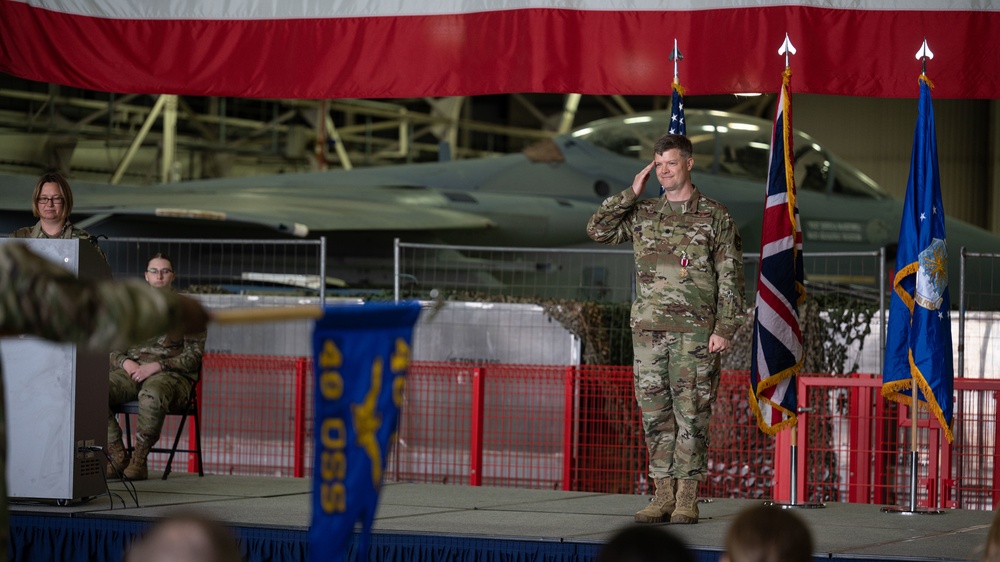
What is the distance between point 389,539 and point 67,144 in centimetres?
1595

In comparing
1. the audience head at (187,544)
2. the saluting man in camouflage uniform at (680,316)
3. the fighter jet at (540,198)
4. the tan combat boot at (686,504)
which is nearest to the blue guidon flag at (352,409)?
the audience head at (187,544)

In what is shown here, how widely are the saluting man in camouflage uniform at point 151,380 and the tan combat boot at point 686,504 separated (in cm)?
281

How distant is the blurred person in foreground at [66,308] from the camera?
200cm

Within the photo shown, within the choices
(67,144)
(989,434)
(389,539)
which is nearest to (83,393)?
(389,539)

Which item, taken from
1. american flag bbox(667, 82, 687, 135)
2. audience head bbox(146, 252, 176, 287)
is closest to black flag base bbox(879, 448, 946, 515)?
american flag bbox(667, 82, 687, 135)

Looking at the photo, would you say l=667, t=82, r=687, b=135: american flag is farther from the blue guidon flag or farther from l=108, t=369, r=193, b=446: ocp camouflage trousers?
the blue guidon flag

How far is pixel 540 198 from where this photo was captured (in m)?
13.5

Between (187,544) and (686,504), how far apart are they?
364cm

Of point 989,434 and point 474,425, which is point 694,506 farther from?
point 989,434

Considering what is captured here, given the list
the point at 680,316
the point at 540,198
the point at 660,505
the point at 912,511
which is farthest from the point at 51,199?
the point at 540,198

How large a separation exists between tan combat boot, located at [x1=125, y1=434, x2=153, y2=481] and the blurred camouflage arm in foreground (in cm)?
450

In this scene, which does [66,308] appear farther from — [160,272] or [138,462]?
[138,462]

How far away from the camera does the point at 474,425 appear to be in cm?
781

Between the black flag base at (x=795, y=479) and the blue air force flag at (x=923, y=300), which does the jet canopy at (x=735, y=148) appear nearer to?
the blue air force flag at (x=923, y=300)
